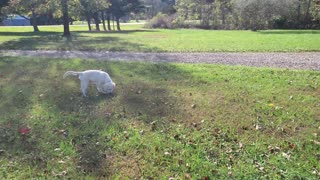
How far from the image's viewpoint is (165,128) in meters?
5.09

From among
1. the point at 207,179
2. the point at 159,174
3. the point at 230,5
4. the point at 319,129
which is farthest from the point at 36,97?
the point at 230,5

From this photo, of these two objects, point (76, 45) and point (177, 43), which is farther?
point (177, 43)

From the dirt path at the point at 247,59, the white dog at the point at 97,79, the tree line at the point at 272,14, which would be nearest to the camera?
the white dog at the point at 97,79

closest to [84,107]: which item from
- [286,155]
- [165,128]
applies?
[165,128]

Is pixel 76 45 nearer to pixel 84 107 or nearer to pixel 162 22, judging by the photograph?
pixel 84 107

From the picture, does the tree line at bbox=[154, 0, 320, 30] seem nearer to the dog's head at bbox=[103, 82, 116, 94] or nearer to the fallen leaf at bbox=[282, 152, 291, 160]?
the dog's head at bbox=[103, 82, 116, 94]

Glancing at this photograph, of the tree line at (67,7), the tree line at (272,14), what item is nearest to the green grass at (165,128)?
the tree line at (67,7)

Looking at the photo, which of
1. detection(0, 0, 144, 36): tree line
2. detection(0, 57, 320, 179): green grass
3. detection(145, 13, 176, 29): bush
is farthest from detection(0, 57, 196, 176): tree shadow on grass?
detection(145, 13, 176, 29): bush

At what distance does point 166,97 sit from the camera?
21.8 feet

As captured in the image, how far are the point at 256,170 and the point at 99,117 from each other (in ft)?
9.53

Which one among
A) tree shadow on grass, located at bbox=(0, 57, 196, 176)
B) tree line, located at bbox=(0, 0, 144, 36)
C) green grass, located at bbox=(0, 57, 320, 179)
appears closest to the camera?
green grass, located at bbox=(0, 57, 320, 179)

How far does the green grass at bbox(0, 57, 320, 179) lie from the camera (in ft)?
12.9

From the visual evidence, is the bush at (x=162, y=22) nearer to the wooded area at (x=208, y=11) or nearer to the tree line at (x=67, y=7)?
the wooded area at (x=208, y=11)

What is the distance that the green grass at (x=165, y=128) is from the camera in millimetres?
3918
